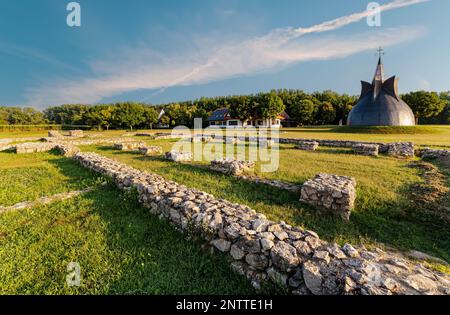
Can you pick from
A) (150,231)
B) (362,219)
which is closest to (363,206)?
(362,219)

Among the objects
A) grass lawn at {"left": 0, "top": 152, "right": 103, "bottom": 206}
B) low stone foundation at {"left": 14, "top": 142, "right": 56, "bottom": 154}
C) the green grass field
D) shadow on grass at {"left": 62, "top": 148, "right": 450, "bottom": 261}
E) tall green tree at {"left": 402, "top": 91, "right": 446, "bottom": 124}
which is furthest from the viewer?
tall green tree at {"left": 402, "top": 91, "right": 446, "bottom": 124}

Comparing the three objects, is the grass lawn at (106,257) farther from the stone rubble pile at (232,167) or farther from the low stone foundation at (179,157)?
the low stone foundation at (179,157)

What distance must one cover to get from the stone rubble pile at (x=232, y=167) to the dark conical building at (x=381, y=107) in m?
30.3

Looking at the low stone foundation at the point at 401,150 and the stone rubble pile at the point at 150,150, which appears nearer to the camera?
the low stone foundation at the point at 401,150

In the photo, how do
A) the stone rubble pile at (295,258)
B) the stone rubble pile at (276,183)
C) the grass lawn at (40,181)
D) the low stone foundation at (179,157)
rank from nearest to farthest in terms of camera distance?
the stone rubble pile at (295,258) → the grass lawn at (40,181) → the stone rubble pile at (276,183) → the low stone foundation at (179,157)

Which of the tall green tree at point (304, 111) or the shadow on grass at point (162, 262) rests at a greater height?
the tall green tree at point (304, 111)

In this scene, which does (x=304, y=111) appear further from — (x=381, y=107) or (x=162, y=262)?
(x=162, y=262)

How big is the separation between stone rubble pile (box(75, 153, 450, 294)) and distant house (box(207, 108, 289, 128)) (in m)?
48.5

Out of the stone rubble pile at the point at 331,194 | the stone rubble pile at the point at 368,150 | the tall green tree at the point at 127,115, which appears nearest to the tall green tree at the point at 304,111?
the tall green tree at the point at 127,115

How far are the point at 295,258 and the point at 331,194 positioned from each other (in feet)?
9.67

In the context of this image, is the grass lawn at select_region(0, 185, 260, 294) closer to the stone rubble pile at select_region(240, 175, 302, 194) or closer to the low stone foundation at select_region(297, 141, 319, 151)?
the stone rubble pile at select_region(240, 175, 302, 194)

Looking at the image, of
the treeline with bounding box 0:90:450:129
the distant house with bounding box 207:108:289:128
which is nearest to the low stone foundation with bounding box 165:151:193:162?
the treeline with bounding box 0:90:450:129

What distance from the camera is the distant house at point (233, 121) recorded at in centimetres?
5281

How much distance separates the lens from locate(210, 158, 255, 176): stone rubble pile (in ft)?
25.4
